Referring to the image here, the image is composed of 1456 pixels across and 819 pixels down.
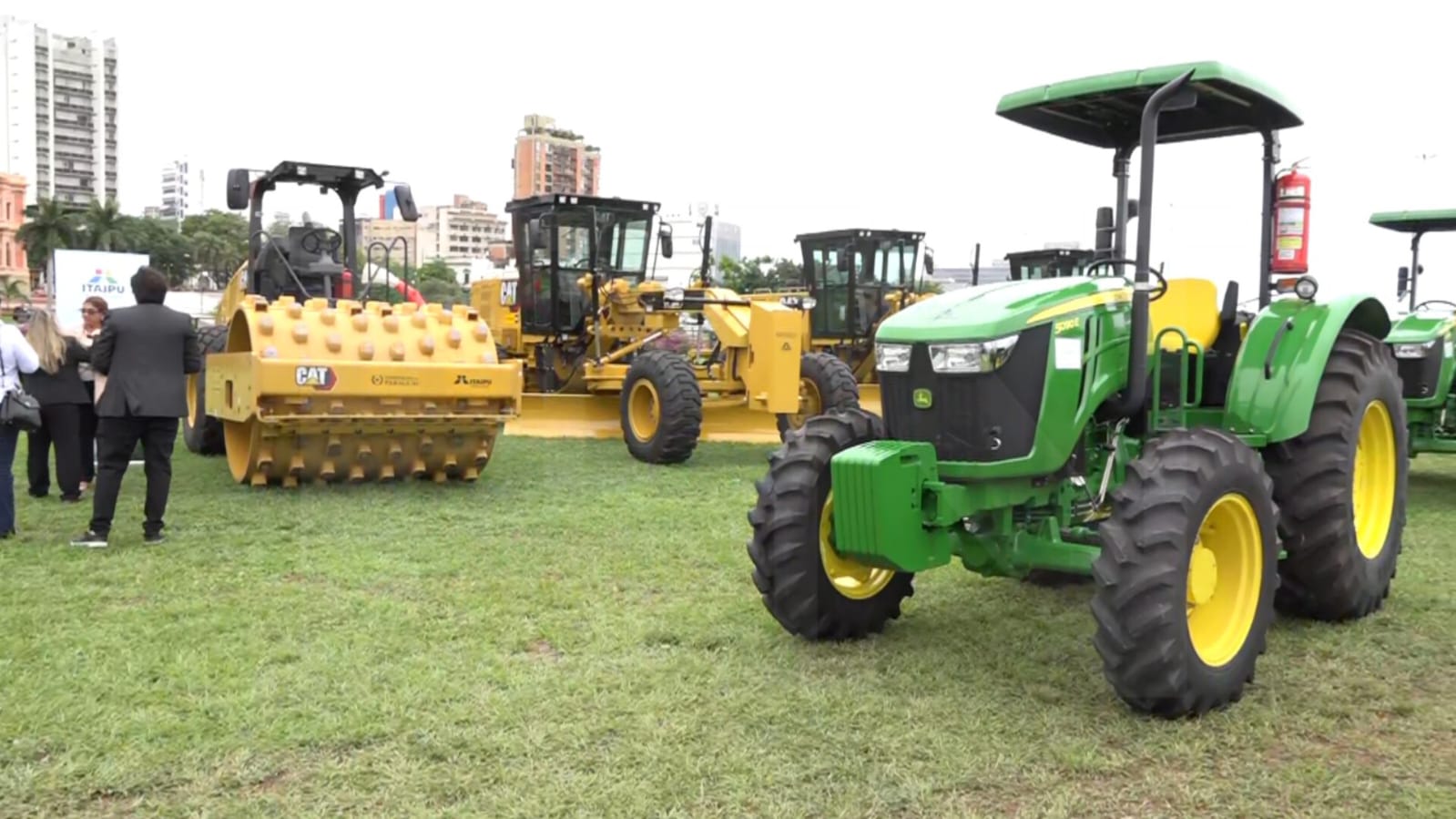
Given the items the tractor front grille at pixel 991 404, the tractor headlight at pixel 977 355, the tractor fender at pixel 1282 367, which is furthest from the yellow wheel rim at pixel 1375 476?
the tractor headlight at pixel 977 355

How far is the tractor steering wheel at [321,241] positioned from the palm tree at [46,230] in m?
73.3

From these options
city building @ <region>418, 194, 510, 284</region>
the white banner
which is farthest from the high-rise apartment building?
the white banner

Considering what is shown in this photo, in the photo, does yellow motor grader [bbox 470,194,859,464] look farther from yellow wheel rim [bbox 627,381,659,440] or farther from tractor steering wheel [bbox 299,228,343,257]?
tractor steering wheel [bbox 299,228,343,257]

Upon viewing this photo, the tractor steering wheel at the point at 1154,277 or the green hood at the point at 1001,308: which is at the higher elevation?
the tractor steering wheel at the point at 1154,277

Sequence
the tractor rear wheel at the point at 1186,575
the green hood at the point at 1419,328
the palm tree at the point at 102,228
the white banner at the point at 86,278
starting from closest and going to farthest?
1. the tractor rear wheel at the point at 1186,575
2. the green hood at the point at 1419,328
3. the white banner at the point at 86,278
4. the palm tree at the point at 102,228

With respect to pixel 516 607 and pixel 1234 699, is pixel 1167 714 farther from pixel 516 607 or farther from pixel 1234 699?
pixel 516 607

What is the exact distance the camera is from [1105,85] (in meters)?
4.84

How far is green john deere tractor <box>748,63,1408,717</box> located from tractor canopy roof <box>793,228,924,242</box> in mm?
10593

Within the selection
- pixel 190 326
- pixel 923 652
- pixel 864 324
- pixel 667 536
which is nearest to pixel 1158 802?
pixel 923 652

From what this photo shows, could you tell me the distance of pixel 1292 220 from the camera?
5.14 metres

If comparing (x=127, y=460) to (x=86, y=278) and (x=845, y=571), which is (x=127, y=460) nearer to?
(x=845, y=571)

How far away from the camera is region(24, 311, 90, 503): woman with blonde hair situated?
316 inches

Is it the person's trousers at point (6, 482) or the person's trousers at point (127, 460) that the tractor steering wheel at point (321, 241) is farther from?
the person's trousers at point (127, 460)

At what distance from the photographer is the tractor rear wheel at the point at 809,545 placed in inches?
183
